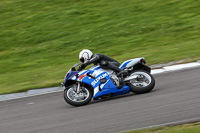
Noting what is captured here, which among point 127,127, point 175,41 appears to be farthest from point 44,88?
point 175,41

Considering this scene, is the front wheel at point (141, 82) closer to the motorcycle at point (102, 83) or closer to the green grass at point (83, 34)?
the motorcycle at point (102, 83)

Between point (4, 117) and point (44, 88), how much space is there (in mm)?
2944

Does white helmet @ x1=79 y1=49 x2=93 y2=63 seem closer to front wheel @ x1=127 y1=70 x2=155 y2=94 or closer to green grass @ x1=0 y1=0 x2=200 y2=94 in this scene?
front wheel @ x1=127 y1=70 x2=155 y2=94

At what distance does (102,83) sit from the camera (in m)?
8.80

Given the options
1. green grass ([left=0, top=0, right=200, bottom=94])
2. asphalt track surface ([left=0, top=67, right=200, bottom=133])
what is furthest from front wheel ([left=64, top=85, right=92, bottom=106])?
green grass ([left=0, top=0, right=200, bottom=94])

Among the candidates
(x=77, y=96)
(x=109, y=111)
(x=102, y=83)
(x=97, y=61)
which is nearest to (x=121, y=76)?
(x=102, y=83)

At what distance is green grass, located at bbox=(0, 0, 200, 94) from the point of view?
14.6m

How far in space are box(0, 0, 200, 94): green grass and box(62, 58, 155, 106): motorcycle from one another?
3250 mm

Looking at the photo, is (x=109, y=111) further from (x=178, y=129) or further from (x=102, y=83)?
(x=178, y=129)

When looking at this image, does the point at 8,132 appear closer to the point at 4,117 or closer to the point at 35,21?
the point at 4,117

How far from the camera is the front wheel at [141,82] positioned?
Answer: 8.91 m

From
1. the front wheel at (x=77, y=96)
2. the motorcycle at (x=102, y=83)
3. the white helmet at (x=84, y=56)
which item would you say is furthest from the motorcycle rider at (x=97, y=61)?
the front wheel at (x=77, y=96)

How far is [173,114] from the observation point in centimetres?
677

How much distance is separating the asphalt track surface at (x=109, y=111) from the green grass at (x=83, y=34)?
264cm
